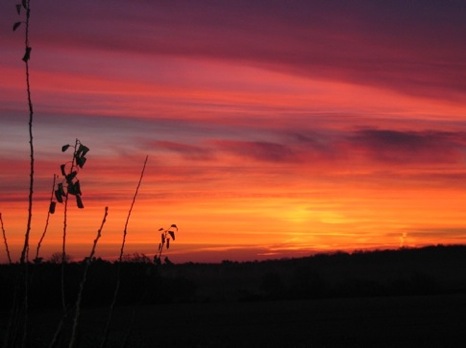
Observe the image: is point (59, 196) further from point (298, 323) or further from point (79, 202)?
point (298, 323)

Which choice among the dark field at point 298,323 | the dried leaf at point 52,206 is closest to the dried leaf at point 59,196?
the dried leaf at point 52,206

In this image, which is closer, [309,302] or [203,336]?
[203,336]

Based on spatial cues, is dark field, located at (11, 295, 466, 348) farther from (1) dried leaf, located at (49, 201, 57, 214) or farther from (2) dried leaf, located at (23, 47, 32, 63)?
(2) dried leaf, located at (23, 47, 32, 63)

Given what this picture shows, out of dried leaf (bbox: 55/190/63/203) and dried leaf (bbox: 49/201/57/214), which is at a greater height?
dried leaf (bbox: 55/190/63/203)

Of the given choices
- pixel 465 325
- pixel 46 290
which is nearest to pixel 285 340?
pixel 465 325

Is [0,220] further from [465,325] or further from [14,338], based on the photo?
[465,325]

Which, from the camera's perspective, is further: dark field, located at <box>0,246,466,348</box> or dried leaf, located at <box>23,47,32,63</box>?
dark field, located at <box>0,246,466,348</box>

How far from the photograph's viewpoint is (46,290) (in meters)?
39.3

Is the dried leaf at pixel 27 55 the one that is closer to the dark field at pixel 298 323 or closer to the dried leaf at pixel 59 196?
the dried leaf at pixel 59 196

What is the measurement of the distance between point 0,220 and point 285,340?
76.8 feet

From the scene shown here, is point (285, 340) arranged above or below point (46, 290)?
below

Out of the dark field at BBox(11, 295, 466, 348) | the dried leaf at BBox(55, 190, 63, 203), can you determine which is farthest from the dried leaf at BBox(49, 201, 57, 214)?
the dark field at BBox(11, 295, 466, 348)

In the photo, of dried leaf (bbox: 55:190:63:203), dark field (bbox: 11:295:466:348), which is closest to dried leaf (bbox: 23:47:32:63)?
dried leaf (bbox: 55:190:63:203)

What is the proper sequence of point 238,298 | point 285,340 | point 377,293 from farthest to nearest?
point 377,293, point 238,298, point 285,340
